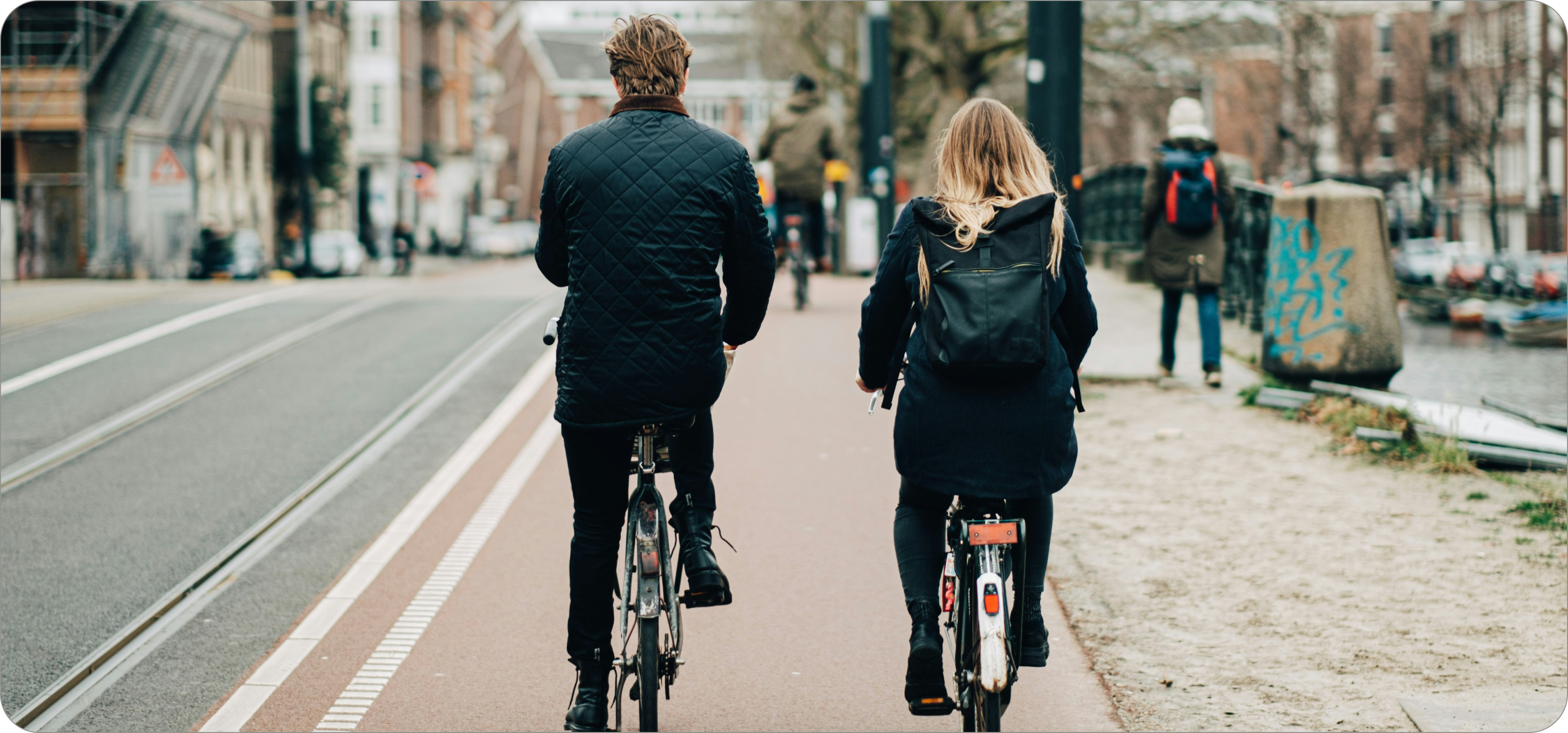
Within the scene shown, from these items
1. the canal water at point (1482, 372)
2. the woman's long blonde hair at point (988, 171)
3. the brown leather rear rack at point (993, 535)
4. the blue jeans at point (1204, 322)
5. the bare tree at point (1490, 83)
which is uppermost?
the bare tree at point (1490, 83)

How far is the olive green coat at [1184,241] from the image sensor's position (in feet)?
33.7

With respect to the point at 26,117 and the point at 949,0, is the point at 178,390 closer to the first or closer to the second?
the point at 949,0

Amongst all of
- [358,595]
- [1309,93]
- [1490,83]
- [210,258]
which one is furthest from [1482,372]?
[210,258]

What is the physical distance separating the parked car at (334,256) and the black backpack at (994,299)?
41.6m

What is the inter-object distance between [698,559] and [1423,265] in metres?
36.7

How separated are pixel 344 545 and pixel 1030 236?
158 inches

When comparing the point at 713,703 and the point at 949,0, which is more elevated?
the point at 949,0

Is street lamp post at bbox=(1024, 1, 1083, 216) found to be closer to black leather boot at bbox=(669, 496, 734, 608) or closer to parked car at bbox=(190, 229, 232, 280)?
black leather boot at bbox=(669, 496, 734, 608)

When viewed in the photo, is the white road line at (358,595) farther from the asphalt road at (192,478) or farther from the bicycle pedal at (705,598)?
the bicycle pedal at (705,598)

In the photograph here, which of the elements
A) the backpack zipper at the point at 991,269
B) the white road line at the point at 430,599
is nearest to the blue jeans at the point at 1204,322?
the white road line at the point at 430,599

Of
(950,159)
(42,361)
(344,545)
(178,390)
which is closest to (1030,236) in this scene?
(950,159)

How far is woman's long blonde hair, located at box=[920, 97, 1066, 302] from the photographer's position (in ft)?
12.3

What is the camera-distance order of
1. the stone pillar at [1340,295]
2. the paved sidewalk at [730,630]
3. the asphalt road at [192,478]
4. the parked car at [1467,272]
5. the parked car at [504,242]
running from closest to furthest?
1. the paved sidewalk at [730,630]
2. the asphalt road at [192,478]
3. the stone pillar at [1340,295]
4. the parked car at [1467,272]
5. the parked car at [504,242]

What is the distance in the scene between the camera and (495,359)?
1204 cm
